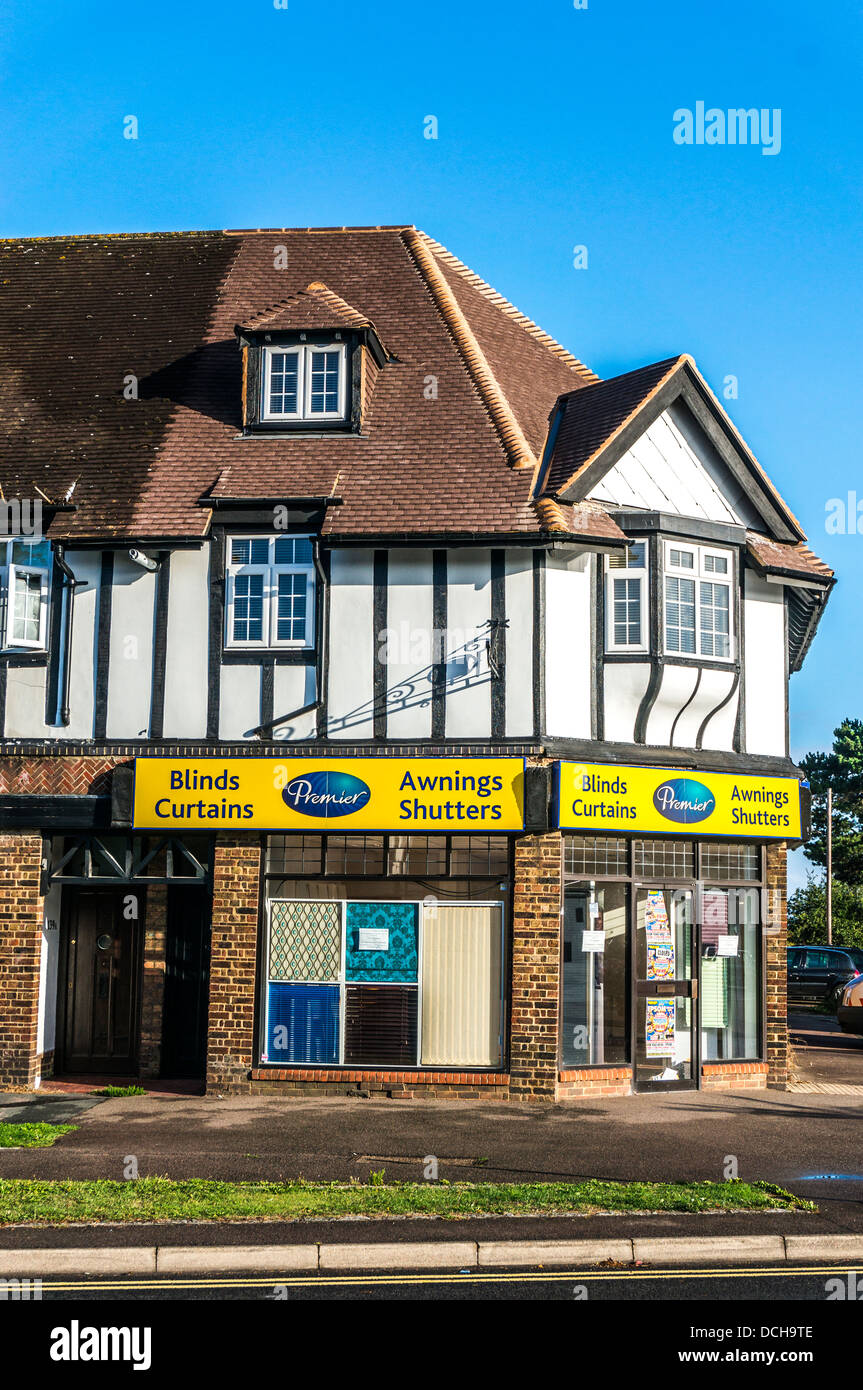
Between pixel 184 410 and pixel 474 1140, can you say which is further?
pixel 184 410

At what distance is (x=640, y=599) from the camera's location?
16.7 meters

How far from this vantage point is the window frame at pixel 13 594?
1653 centimetres

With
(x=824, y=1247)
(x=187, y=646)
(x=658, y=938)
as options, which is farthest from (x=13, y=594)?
(x=824, y=1247)

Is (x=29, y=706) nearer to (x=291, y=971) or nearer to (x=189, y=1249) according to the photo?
(x=291, y=971)

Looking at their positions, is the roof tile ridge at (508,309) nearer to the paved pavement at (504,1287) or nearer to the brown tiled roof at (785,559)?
the brown tiled roof at (785,559)

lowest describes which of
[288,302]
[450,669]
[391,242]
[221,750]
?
[221,750]

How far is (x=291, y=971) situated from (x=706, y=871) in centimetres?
551

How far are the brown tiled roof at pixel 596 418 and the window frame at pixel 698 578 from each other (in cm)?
153

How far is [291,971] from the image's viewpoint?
1616 cm

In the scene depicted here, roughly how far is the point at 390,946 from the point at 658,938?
3.48 meters

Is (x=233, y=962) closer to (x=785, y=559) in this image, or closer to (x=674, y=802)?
(x=674, y=802)

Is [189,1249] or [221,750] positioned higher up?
[221,750]

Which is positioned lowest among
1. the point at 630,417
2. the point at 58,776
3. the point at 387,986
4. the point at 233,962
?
the point at 387,986
